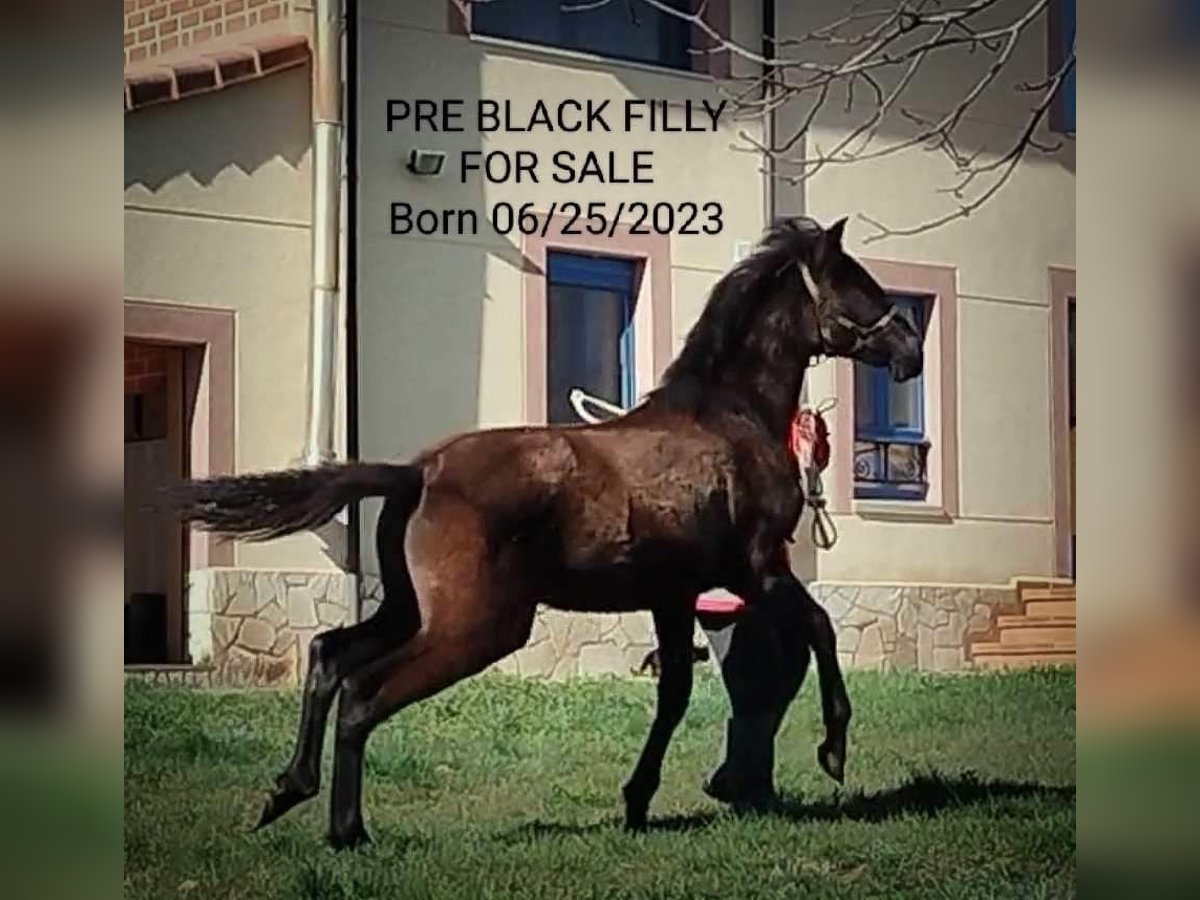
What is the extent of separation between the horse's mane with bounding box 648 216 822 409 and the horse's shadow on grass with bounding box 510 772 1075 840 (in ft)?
2.59

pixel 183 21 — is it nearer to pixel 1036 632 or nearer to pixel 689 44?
pixel 689 44

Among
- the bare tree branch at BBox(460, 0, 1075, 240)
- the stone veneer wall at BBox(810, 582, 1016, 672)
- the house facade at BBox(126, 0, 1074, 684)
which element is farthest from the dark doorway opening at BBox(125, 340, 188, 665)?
the stone veneer wall at BBox(810, 582, 1016, 672)

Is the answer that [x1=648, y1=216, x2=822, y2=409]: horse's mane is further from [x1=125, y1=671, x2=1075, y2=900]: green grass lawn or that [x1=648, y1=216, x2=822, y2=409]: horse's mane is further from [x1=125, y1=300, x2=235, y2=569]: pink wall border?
[x1=125, y1=300, x2=235, y2=569]: pink wall border

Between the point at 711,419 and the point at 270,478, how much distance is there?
2.77 feet

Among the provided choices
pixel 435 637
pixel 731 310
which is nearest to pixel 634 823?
pixel 435 637

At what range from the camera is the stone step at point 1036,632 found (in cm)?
392

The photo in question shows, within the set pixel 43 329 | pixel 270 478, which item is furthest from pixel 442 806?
pixel 43 329

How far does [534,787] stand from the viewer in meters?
3.81

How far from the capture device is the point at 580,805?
12.5 feet

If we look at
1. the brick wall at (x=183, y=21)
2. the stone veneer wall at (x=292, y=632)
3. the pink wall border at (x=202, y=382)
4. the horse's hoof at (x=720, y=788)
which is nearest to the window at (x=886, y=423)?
the stone veneer wall at (x=292, y=632)

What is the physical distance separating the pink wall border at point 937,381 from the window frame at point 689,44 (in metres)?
0.48

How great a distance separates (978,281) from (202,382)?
1.53 m

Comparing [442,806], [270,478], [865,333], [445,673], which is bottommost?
[442,806]

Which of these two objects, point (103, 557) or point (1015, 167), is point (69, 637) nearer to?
point (103, 557)
